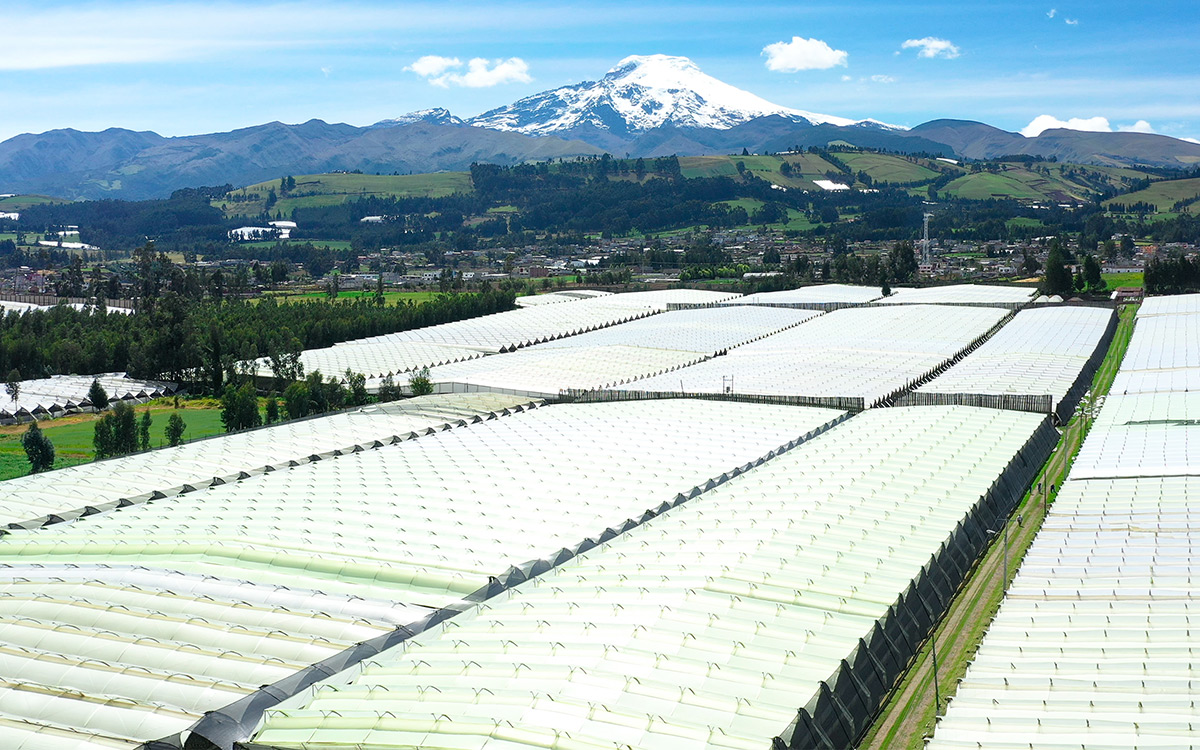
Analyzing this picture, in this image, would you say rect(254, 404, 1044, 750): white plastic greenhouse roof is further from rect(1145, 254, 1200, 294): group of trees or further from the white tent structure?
rect(1145, 254, 1200, 294): group of trees

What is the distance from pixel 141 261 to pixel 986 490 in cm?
11538

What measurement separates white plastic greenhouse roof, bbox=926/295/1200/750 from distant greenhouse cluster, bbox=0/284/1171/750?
0.09 m

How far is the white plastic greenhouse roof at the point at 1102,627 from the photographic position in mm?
19688

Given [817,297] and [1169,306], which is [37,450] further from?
[1169,306]

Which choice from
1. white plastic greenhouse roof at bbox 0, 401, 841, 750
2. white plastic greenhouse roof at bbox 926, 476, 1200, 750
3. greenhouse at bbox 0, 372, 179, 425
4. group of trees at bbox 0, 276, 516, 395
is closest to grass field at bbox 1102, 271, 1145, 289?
group of trees at bbox 0, 276, 516, 395

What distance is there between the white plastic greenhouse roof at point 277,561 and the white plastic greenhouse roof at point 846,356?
51.5 feet

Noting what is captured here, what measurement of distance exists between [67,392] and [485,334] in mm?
32692

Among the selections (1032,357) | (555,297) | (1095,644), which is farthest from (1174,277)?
(1095,644)

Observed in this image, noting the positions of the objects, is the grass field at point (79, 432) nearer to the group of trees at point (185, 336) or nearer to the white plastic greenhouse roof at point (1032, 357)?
the group of trees at point (185, 336)

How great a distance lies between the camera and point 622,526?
3228cm

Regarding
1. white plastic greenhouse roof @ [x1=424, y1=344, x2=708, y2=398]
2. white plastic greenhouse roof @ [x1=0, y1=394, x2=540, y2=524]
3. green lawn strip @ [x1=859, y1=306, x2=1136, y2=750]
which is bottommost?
green lawn strip @ [x1=859, y1=306, x2=1136, y2=750]

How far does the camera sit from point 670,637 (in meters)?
22.1

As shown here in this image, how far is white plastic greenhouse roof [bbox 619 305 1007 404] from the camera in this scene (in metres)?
60.4

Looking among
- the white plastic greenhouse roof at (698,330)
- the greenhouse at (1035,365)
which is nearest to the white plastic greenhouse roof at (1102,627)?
the greenhouse at (1035,365)
